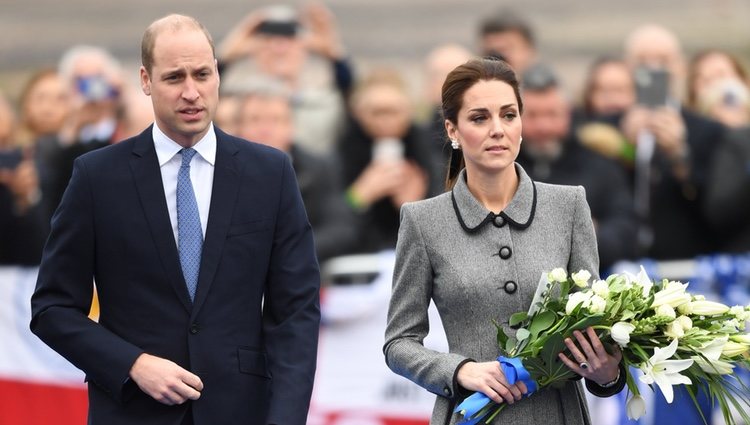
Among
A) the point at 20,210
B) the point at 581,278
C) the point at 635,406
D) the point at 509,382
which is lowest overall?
the point at 20,210

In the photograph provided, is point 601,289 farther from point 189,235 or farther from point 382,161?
point 382,161

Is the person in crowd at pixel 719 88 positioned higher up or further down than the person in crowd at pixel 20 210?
higher up

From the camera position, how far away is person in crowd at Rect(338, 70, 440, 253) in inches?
365

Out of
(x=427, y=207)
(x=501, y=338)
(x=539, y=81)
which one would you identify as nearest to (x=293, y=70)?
(x=539, y=81)

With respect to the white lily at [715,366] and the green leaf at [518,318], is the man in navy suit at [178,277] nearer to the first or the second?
the green leaf at [518,318]

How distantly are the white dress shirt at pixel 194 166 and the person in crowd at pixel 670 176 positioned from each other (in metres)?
4.76

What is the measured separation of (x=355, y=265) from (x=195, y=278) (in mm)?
4152

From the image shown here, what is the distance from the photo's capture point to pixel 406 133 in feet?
31.2

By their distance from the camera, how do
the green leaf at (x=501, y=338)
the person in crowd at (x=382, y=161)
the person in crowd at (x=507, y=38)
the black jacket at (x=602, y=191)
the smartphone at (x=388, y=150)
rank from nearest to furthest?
the green leaf at (x=501, y=338) → the black jacket at (x=602, y=191) → the person in crowd at (x=382, y=161) → the smartphone at (x=388, y=150) → the person in crowd at (x=507, y=38)

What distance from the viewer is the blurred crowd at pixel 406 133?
29.7 feet

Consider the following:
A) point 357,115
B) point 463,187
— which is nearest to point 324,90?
point 357,115

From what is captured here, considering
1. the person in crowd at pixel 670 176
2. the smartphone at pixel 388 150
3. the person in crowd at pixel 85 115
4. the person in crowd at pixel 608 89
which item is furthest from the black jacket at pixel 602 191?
the person in crowd at pixel 85 115

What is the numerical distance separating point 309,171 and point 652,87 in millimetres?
2174

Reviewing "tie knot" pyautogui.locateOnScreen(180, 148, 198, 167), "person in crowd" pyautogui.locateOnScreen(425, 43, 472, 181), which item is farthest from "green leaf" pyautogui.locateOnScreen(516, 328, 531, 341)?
"person in crowd" pyautogui.locateOnScreen(425, 43, 472, 181)
